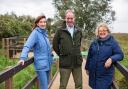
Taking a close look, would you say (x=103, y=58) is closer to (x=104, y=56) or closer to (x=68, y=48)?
(x=104, y=56)

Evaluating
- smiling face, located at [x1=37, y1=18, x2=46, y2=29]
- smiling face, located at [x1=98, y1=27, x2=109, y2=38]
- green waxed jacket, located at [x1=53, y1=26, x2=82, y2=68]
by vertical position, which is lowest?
green waxed jacket, located at [x1=53, y1=26, x2=82, y2=68]

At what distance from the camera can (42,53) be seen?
22.9ft

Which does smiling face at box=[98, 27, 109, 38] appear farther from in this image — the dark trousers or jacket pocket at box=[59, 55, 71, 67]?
the dark trousers

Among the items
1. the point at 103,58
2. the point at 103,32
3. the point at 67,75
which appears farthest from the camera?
the point at 67,75

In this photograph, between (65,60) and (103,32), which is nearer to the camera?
(103,32)

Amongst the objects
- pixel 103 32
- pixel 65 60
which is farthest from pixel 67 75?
pixel 103 32

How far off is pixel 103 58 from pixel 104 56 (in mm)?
34

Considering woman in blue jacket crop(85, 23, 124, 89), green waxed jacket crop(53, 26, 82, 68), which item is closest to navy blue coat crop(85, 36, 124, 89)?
woman in blue jacket crop(85, 23, 124, 89)

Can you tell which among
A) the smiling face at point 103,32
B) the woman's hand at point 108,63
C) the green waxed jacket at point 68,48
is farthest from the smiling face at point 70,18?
the woman's hand at point 108,63

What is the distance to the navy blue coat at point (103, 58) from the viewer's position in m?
6.64

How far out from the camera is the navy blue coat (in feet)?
21.8

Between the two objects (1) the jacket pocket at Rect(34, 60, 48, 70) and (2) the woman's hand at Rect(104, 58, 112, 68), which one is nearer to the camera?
(2) the woman's hand at Rect(104, 58, 112, 68)

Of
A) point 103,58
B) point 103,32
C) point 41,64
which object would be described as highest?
point 103,32

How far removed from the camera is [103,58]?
6680 mm
